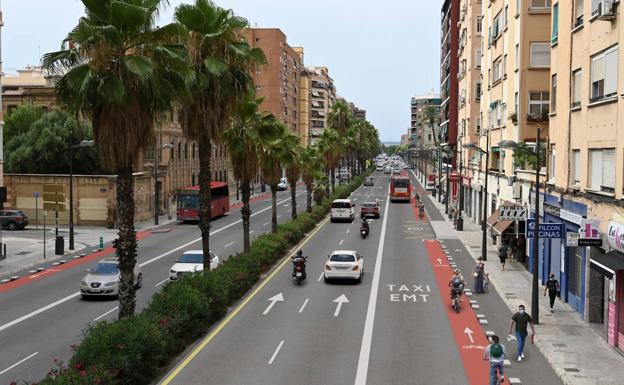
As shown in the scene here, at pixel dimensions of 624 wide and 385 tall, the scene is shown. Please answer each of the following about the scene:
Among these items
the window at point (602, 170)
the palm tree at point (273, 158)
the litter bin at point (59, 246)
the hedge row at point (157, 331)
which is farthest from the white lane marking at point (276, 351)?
the litter bin at point (59, 246)

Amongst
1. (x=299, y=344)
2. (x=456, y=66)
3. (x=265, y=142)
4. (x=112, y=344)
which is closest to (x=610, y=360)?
(x=299, y=344)

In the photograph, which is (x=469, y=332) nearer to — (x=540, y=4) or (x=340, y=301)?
(x=340, y=301)

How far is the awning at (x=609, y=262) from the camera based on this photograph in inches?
831

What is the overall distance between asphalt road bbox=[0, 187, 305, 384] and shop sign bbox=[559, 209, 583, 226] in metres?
A: 17.0

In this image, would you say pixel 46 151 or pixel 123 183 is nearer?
pixel 123 183

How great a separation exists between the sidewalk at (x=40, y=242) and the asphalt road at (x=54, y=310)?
2745 millimetres

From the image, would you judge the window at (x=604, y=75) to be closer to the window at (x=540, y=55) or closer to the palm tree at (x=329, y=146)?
the window at (x=540, y=55)

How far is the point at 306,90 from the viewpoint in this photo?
172 metres

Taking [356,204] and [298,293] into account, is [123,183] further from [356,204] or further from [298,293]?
[356,204]

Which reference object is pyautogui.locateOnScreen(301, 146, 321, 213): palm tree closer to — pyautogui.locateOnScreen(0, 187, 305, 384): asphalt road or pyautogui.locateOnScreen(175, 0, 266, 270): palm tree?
pyautogui.locateOnScreen(0, 187, 305, 384): asphalt road

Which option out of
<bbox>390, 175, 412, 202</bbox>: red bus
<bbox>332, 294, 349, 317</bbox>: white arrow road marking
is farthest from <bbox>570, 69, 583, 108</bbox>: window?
<bbox>390, 175, 412, 202</bbox>: red bus

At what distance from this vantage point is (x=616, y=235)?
21.2 m

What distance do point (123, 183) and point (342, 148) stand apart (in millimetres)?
69577

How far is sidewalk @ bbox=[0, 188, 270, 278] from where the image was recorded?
40.0 m
